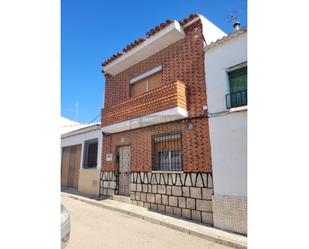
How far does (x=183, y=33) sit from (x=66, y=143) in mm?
10237

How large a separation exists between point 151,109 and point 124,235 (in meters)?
4.06

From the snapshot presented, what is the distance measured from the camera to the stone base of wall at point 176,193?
6062 mm

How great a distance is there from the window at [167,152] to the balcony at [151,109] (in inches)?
24.7

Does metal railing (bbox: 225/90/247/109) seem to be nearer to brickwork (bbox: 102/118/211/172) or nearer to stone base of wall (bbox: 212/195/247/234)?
brickwork (bbox: 102/118/211/172)

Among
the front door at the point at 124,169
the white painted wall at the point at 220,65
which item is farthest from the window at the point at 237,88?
the front door at the point at 124,169

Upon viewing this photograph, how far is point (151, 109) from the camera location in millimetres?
7387

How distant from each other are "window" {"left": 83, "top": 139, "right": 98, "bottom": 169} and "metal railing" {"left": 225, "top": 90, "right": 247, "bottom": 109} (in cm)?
749

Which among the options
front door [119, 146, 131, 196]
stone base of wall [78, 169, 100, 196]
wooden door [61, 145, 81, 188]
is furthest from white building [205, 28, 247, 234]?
wooden door [61, 145, 81, 188]

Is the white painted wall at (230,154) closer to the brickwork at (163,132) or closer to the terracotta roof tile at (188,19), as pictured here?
the brickwork at (163,132)
